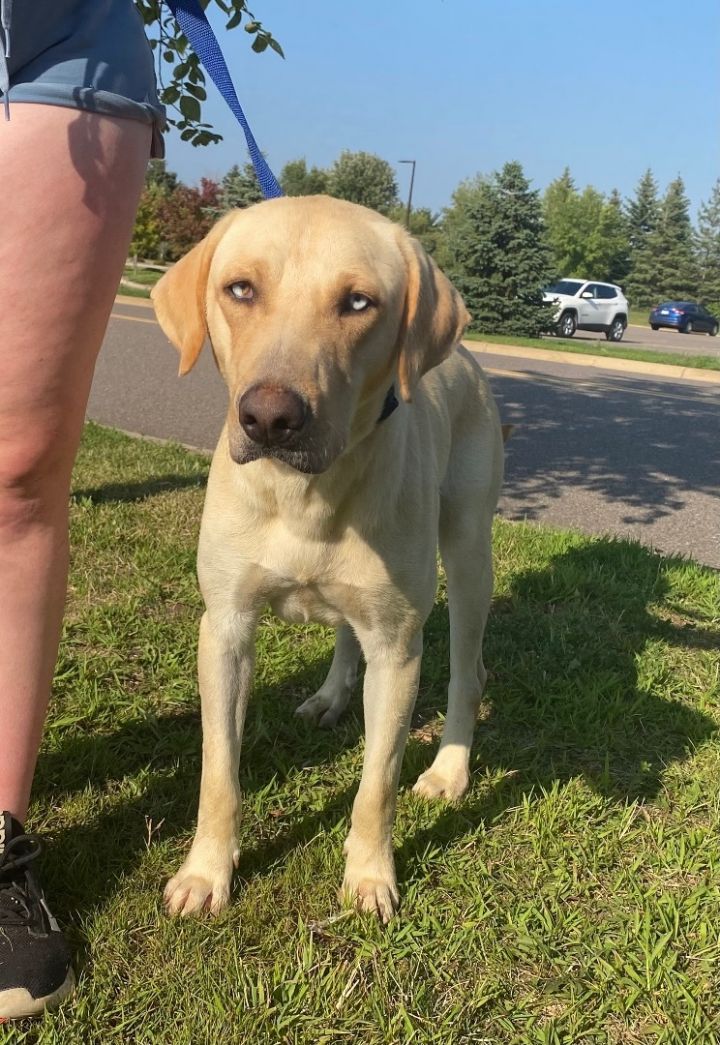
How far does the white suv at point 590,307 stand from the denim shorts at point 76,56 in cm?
2838

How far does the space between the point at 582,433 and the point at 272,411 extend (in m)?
8.99

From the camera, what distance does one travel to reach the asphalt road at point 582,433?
23.0 feet

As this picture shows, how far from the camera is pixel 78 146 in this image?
1.98 meters

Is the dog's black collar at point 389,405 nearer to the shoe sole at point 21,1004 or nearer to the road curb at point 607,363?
the shoe sole at point 21,1004

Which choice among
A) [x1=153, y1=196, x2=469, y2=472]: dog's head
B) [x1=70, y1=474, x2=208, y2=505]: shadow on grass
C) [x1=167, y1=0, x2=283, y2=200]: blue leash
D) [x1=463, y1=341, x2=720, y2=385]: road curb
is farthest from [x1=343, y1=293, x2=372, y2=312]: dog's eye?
[x1=463, y1=341, x2=720, y2=385]: road curb

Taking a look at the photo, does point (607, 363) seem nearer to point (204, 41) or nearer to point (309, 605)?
point (204, 41)

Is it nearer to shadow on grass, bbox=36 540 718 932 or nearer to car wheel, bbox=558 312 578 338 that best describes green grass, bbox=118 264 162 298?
car wheel, bbox=558 312 578 338

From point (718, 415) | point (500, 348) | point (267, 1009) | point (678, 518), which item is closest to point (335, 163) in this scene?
point (500, 348)

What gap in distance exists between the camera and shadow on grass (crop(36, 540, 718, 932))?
2.75 m

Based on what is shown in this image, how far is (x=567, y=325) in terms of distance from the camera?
96.2 feet

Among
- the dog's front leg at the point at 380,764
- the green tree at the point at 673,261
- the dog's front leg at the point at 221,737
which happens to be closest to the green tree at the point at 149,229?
the dog's front leg at the point at 221,737

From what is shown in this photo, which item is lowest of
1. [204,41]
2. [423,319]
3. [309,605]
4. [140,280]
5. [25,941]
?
[25,941]

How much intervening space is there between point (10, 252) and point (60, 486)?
560mm

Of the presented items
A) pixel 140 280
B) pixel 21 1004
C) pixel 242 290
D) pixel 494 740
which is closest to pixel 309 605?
pixel 242 290
